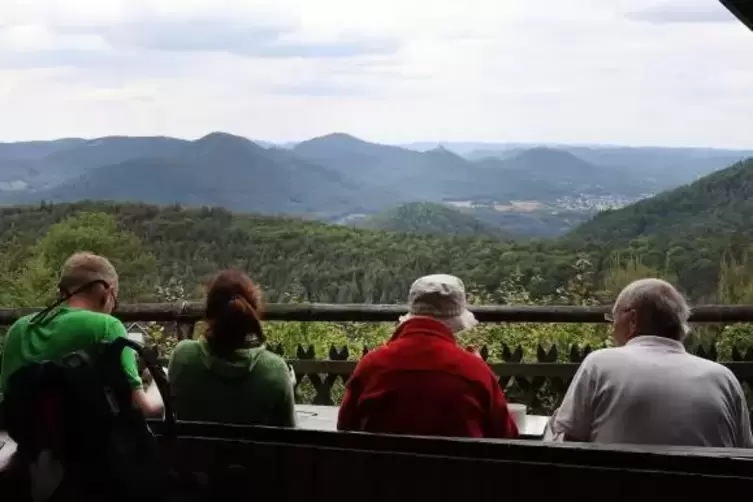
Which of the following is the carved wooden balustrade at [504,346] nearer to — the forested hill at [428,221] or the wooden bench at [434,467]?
the wooden bench at [434,467]

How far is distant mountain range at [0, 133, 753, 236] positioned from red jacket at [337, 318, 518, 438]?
641cm

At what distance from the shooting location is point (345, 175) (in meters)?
12.5

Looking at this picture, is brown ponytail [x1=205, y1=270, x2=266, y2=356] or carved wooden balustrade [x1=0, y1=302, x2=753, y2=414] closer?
brown ponytail [x1=205, y1=270, x2=266, y2=356]

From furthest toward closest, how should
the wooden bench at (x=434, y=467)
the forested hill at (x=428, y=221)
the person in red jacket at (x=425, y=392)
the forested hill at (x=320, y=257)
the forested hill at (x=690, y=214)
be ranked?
the forested hill at (x=428, y=221), the forested hill at (x=690, y=214), the forested hill at (x=320, y=257), the person in red jacket at (x=425, y=392), the wooden bench at (x=434, y=467)

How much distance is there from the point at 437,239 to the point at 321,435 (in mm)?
5904

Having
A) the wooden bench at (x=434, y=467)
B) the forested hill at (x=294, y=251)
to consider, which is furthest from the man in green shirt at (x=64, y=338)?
the forested hill at (x=294, y=251)

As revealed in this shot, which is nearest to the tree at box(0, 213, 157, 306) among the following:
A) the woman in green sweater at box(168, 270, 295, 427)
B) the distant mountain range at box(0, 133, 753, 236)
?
the distant mountain range at box(0, 133, 753, 236)

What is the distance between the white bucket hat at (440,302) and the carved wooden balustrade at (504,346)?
128cm

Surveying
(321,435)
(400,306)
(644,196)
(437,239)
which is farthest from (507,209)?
(321,435)

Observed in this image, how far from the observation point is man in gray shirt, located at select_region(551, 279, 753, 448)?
121 inches

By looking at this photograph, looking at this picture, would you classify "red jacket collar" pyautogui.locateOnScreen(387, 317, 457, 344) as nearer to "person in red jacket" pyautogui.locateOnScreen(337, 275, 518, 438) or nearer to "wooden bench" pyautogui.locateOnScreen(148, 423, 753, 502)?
"person in red jacket" pyautogui.locateOnScreen(337, 275, 518, 438)

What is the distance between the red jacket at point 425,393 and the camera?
3041mm

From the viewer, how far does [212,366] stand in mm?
3404

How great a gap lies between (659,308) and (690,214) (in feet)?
18.9
